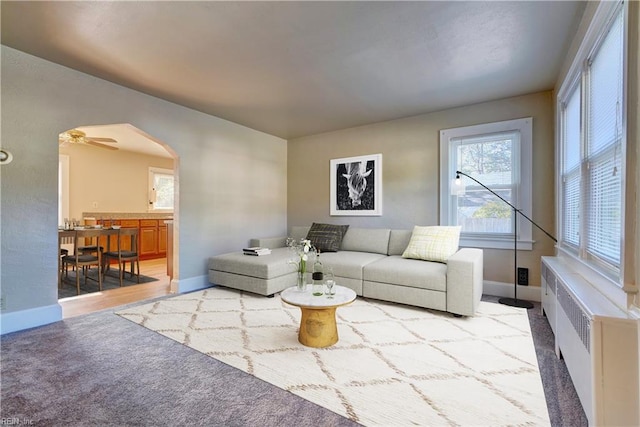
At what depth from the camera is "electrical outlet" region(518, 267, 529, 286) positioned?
3506mm

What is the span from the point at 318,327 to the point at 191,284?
2406mm

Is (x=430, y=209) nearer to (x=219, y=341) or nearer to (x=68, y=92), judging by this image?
(x=219, y=341)

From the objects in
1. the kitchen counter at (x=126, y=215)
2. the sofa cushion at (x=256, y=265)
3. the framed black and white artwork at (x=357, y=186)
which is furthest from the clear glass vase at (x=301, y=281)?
the kitchen counter at (x=126, y=215)

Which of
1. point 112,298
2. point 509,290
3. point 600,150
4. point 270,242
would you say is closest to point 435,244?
point 509,290

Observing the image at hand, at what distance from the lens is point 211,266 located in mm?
3980

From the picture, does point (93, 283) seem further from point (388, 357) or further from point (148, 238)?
point (388, 357)

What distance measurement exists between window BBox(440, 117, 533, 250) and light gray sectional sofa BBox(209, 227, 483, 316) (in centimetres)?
54

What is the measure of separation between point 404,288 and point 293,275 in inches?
57.9

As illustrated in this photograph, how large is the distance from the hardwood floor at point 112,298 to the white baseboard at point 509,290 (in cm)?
414

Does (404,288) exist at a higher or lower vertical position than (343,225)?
lower

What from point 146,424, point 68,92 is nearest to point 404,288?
point 146,424

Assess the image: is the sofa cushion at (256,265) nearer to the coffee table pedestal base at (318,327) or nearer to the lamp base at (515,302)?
the coffee table pedestal base at (318,327)

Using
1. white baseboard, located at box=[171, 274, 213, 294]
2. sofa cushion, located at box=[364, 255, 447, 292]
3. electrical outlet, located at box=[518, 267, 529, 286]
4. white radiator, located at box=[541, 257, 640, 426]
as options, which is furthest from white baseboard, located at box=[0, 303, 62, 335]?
electrical outlet, located at box=[518, 267, 529, 286]

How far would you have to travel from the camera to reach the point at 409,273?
10.2 ft
